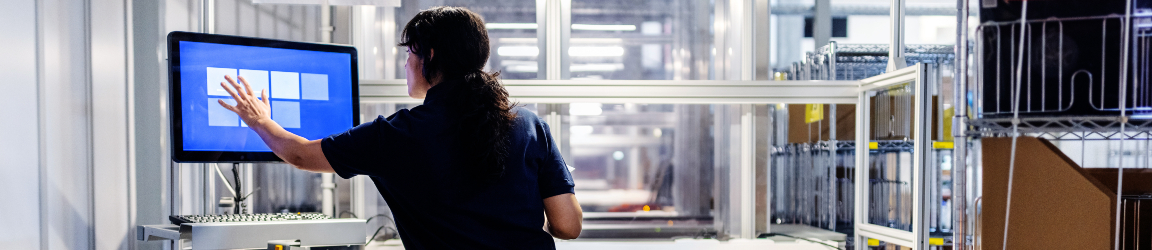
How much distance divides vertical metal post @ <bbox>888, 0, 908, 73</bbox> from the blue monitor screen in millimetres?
1482

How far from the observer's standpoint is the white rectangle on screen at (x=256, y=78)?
5.66 feet

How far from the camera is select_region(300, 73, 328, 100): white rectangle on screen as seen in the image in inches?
71.6

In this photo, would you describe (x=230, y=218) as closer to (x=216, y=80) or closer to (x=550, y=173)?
(x=216, y=80)

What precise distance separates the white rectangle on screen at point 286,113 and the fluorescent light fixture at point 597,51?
107 centimetres

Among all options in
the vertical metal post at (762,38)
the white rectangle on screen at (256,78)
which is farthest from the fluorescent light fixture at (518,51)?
the white rectangle on screen at (256,78)

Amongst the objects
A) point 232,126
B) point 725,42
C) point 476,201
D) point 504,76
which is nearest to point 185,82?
point 232,126

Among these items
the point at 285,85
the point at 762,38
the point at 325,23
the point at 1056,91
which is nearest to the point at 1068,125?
the point at 1056,91

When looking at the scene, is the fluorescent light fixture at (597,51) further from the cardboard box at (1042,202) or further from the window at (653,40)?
the cardboard box at (1042,202)

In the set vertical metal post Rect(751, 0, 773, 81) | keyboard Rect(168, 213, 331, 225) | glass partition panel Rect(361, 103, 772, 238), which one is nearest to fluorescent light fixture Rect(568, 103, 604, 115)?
glass partition panel Rect(361, 103, 772, 238)

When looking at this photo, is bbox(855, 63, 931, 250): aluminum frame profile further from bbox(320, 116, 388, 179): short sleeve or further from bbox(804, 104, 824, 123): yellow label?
bbox(320, 116, 388, 179): short sleeve

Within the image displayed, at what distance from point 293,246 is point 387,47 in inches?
43.5

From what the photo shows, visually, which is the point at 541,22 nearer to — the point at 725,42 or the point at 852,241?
the point at 725,42

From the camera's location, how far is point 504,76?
2643 mm

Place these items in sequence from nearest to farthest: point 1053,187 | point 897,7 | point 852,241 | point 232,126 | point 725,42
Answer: point 1053,187
point 232,126
point 897,7
point 852,241
point 725,42
